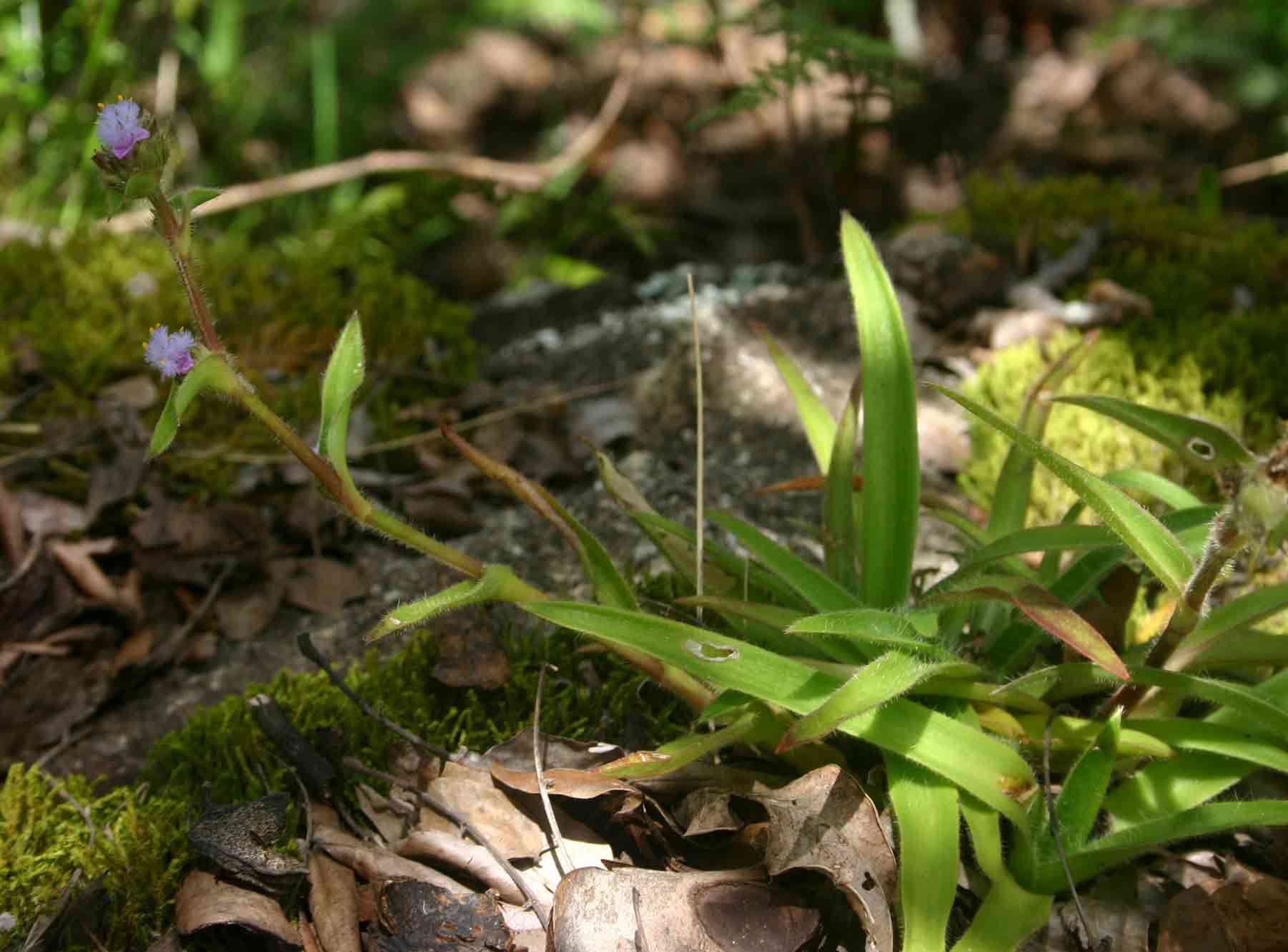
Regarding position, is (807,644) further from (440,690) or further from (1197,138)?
(1197,138)

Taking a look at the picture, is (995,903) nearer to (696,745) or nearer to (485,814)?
(696,745)

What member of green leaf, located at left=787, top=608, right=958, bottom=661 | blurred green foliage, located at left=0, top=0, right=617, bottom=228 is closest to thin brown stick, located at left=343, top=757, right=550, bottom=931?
green leaf, located at left=787, top=608, right=958, bottom=661

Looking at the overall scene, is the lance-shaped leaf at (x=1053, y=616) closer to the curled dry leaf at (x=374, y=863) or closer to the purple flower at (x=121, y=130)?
the curled dry leaf at (x=374, y=863)

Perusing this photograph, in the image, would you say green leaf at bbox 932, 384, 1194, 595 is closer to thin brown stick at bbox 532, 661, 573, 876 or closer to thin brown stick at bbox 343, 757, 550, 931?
thin brown stick at bbox 532, 661, 573, 876

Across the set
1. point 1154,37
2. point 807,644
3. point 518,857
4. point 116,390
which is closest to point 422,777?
point 518,857

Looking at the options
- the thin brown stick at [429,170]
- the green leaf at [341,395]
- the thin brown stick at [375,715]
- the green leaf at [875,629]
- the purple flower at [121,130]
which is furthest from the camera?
the thin brown stick at [429,170]

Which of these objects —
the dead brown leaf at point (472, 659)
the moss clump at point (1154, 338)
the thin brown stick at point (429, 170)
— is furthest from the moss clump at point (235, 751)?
the thin brown stick at point (429, 170)

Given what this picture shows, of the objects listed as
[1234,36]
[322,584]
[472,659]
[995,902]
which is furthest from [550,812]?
[1234,36]
